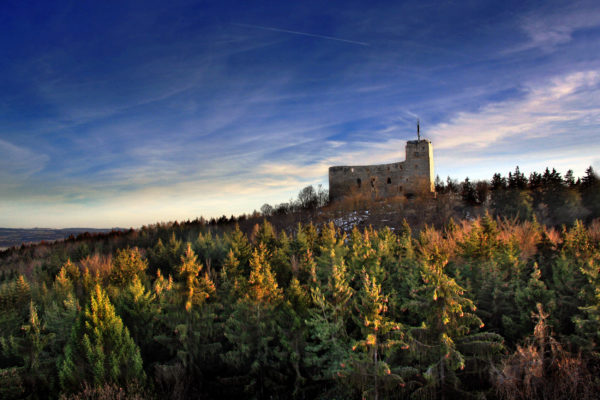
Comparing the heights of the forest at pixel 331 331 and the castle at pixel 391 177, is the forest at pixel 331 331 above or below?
below

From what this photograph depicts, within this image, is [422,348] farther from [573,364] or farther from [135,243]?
[135,243]

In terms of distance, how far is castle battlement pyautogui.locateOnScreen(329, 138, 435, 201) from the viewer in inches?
1534

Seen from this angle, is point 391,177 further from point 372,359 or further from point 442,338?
point 372,359

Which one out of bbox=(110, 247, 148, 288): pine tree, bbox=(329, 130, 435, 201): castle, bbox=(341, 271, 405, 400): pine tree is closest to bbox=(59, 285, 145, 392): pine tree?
bbox=(341, 271, 405, 400): pine tree

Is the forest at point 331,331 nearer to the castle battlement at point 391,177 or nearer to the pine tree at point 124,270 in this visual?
the pine tree at point 124,270

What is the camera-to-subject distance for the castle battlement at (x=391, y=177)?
39.0 metres

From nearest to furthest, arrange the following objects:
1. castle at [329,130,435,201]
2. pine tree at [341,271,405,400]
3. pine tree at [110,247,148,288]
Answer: pine tree at [341,271,405,400] < pine tree at [110,247,148,288] < castle at [329,130,435,201]

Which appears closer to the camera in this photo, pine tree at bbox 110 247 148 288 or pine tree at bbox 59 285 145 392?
pine tree at bbox 59 285 145 392

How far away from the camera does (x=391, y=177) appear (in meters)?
40.4

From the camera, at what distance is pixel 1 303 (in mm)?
9203

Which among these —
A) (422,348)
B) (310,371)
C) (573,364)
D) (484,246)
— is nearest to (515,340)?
(573,364)

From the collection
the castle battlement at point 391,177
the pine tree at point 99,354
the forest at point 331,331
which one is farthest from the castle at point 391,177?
the pine tree at point 99,354

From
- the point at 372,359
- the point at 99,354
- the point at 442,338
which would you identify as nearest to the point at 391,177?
the point at 442,338

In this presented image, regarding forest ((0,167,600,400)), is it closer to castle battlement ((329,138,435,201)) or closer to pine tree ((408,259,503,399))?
pine tree ((408,259,503,399))
